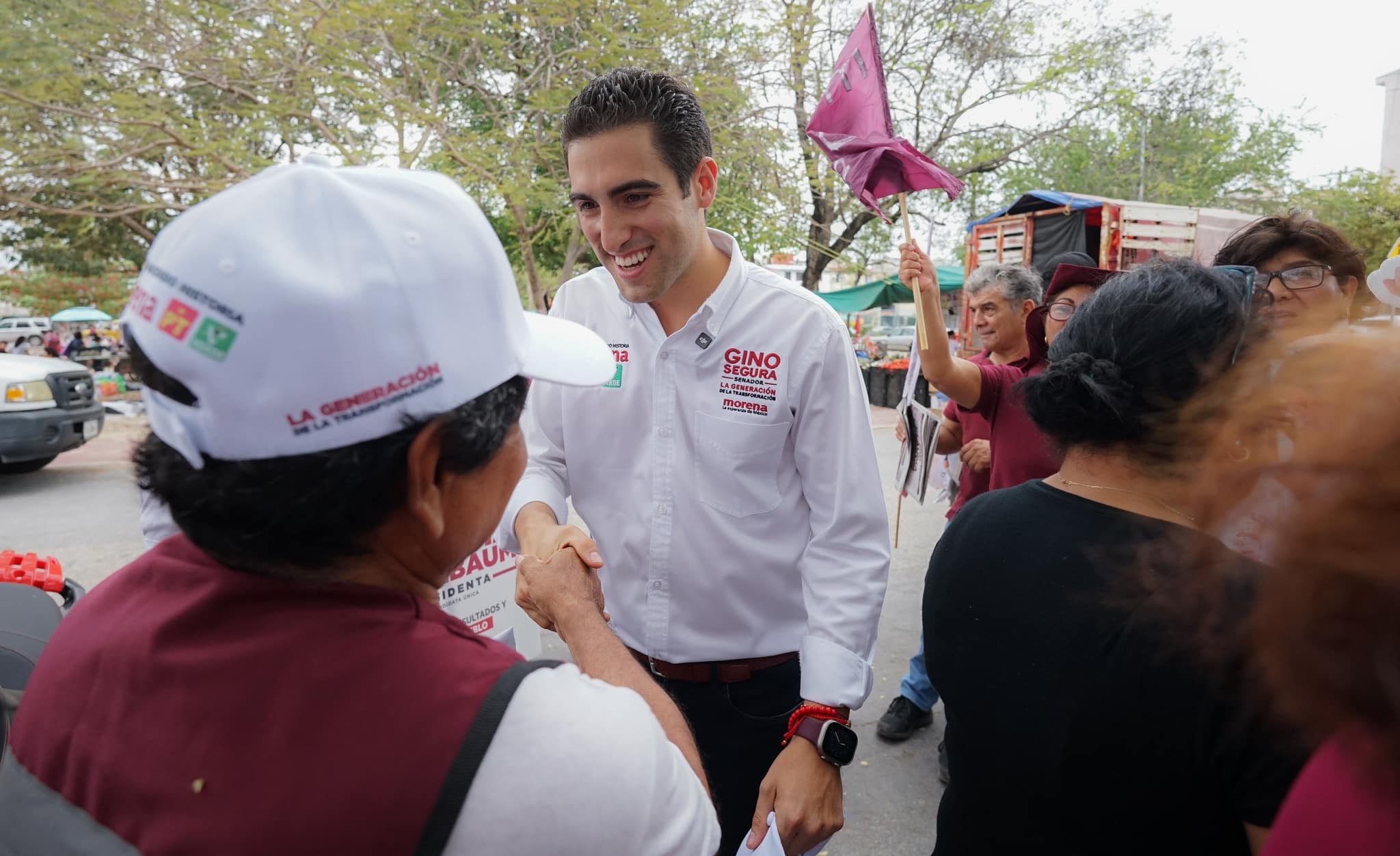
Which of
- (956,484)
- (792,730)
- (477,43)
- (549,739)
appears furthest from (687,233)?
(477,43)

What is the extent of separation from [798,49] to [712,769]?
9490 mm

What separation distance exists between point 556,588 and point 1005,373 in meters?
2.41

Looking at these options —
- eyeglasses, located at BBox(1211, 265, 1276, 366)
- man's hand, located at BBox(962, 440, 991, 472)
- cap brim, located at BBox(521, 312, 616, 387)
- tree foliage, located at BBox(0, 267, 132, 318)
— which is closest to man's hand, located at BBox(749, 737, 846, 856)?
cap brim, located at BBox(521, 312, 616, 387)

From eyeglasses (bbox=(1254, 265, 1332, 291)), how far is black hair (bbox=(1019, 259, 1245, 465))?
141 centimetres

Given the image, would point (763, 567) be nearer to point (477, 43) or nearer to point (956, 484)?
point (956, 484)

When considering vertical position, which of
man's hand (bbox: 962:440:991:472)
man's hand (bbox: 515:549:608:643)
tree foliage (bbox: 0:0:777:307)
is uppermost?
tree foliage (bbox: 0:0:777:307)

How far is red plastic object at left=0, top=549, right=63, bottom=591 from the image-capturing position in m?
2.04

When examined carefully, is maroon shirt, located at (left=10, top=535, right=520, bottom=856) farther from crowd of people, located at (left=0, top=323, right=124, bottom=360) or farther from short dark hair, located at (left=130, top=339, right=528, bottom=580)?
crowd of people, located at (left=0, top=323, right=124, bottom=360)

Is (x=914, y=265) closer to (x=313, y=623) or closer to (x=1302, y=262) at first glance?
(x=1302, y=262)

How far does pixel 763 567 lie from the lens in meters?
1.88

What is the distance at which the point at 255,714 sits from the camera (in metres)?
0.69

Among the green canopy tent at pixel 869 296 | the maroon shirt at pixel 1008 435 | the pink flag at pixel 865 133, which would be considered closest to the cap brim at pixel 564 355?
the pink flag at pixel 865 133

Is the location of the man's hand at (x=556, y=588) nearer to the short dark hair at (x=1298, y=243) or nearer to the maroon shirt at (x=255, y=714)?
the maroon shirt at (x=255, y=714)

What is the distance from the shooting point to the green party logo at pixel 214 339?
73cm
